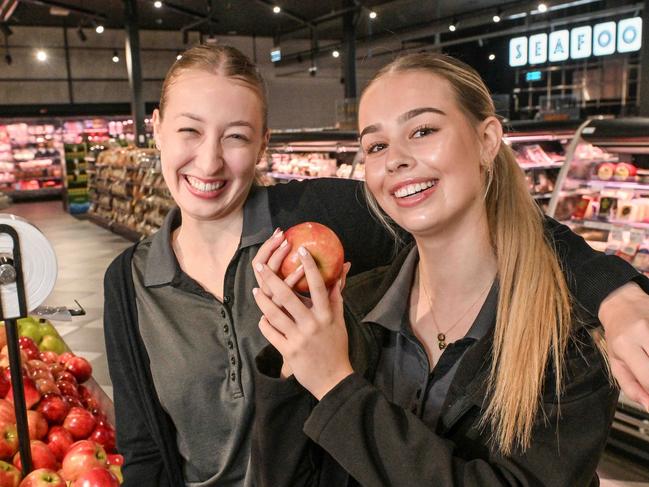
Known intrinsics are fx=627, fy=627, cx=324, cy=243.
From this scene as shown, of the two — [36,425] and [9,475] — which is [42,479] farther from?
[36,425]

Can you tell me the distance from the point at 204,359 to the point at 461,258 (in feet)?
2.10

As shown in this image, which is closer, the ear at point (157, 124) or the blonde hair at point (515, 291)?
the blonde hair at point (515, 291)

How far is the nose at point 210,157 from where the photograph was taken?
1449mm

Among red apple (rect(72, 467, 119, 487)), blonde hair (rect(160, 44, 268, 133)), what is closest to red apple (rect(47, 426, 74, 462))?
red apple (rect(72, 467, 119, 487))

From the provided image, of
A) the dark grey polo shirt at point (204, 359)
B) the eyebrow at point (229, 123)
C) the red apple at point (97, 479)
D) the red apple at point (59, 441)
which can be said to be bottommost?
the red apple at point (59, 441)

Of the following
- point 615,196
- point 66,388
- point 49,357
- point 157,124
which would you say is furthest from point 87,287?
point 157,124

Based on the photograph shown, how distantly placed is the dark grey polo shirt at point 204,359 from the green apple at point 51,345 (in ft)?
6.39

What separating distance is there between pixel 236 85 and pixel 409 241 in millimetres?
585

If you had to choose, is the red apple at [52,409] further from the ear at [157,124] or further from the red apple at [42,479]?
the ear at [157,124]

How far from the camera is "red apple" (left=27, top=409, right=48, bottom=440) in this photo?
2283 mm

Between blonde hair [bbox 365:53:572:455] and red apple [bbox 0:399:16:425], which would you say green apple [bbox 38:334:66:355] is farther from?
blonde hair [bbox 365:53:572:455]

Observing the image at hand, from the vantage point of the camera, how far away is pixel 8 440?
2119 millimetres

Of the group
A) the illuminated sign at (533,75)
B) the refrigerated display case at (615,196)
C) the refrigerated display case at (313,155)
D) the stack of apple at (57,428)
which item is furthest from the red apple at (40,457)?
the illuminated sign at (533,75)

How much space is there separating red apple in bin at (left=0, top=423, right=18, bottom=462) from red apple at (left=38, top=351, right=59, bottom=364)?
0.84 meters
